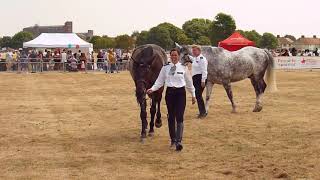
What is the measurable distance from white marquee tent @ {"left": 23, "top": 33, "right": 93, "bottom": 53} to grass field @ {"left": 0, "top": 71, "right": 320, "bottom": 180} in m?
25.9

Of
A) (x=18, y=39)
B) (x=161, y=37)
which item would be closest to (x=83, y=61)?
(x=161, y=37)

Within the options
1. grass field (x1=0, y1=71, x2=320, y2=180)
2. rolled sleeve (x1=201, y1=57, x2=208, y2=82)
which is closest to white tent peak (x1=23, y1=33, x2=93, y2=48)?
grass field (x1=0, y1=71, x2=320, y2=180)

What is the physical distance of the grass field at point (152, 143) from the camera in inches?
326

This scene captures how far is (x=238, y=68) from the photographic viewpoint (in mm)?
15609

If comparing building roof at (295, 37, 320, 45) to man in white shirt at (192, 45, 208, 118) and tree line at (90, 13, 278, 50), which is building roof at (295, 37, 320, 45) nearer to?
tree line at (90, 13, 278, 50)

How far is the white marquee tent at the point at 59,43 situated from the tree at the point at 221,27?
60.3m

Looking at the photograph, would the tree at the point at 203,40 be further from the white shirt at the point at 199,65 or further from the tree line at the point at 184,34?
the white shirt at the point at 199,65

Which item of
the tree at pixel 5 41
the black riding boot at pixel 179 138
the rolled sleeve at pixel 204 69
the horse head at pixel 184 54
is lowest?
the tree at pixel 5 41

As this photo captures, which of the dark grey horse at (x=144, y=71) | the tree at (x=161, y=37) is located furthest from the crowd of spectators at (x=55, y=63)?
the tree at (x=161, y=37)

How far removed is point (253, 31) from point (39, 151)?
434 feet

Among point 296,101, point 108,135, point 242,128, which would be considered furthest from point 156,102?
point 296,101

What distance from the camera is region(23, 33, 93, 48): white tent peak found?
4409cm

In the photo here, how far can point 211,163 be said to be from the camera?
8.81 metres

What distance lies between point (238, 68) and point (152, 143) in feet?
18.5
